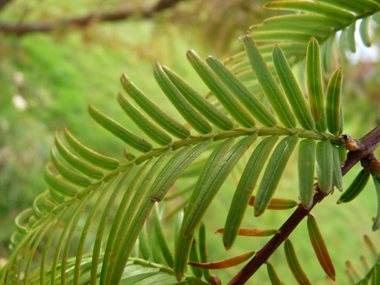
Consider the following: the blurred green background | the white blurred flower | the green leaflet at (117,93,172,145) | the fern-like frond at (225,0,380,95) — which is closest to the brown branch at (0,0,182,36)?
the blurred green background

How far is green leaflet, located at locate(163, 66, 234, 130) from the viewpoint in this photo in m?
0.31

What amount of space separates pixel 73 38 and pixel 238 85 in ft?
12.0

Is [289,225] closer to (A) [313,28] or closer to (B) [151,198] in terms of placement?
(B) [151,198]

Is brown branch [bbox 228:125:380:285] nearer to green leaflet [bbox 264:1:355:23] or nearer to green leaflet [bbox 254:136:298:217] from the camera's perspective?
green leaflet [bbox 254:136:298:217]

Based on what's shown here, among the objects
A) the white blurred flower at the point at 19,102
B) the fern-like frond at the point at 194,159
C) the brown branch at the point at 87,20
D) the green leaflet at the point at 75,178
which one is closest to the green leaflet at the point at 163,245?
the fern-like frond at the point at 194,159

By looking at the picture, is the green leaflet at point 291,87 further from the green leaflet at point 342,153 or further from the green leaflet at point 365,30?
the green leaflet at point 365,30

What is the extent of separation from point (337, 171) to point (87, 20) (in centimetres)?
217

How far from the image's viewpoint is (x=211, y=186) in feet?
0.84

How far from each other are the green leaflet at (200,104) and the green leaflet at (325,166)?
9cm

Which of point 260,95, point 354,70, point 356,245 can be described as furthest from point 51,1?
point 356,245

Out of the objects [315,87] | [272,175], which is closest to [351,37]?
[315,87]

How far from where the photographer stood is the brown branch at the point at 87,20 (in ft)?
6.06

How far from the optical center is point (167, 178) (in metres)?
0.27

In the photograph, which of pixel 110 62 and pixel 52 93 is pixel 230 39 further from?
pixel 110 62
